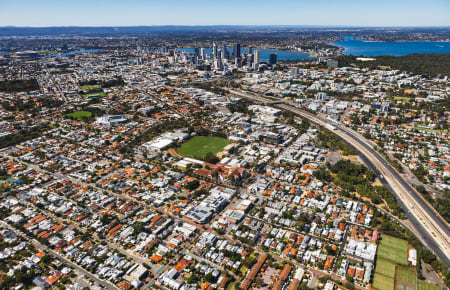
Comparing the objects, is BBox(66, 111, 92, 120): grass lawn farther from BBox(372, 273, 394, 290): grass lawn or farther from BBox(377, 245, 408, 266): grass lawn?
BBox(372, 273, 394, 290): grass lawn

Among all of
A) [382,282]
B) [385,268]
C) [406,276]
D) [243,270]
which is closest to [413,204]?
[406,276]

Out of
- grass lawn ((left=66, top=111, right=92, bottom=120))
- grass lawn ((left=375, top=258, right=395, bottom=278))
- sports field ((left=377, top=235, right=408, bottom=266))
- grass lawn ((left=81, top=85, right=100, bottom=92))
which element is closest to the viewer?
grass lawn ((left=375, top=258, right=395, bottom=278))

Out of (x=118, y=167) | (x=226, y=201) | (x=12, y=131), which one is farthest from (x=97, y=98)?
(x=226, y=201)

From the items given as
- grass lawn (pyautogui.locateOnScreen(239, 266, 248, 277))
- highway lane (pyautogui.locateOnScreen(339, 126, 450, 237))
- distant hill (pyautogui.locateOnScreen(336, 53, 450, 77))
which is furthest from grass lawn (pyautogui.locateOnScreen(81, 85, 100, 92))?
distant hill (pyautogui.locateOnScreen(336, 53, 450, 77))

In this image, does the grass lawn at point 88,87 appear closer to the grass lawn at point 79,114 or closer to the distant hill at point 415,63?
the grass lawn at point 79,114

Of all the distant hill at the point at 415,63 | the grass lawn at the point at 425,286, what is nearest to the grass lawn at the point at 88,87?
the grass lawn at the point at 425,286

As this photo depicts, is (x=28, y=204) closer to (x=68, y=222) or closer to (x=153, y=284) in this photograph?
(x=68, y=222)
